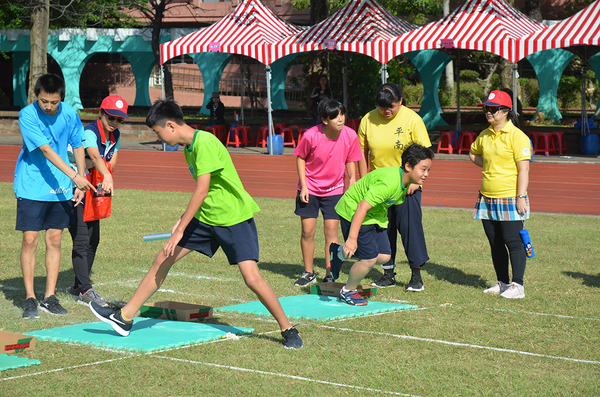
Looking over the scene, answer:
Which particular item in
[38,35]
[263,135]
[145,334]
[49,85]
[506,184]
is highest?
[38,35]

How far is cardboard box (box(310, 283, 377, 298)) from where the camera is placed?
655 cm

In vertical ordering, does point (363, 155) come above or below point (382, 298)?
above

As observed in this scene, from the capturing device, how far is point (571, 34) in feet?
58.1

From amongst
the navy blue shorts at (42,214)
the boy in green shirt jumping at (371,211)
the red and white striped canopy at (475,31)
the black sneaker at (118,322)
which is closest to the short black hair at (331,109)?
the boy in green shirt jumping at (371,211)

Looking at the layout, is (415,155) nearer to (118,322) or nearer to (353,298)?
(353,298)

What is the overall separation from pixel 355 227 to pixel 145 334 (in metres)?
1.72

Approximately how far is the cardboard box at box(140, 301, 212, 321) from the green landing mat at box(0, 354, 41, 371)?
1.30m

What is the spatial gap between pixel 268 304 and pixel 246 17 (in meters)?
17.9

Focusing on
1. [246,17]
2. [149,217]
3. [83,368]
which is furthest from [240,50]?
[83,368]

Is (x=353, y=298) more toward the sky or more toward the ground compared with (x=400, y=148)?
more toward the ground

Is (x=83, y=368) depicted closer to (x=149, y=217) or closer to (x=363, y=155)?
(x=363, y=155)

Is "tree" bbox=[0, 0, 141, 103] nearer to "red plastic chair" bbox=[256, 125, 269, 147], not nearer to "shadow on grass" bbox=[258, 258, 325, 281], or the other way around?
"red plastic chair" bbox=[256, 125, 269, 147]

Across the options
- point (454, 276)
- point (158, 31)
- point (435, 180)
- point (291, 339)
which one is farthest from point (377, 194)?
Answer: point (158, 31)

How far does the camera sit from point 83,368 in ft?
14.6
